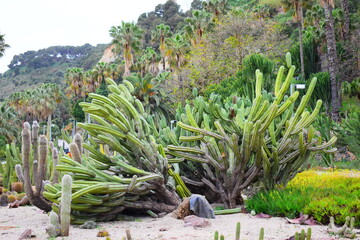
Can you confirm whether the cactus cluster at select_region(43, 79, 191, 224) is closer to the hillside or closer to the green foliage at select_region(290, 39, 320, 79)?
the green foliage at select_region(290, 39, 320, 79)

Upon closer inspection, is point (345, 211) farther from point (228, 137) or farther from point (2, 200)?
point (2, 200)

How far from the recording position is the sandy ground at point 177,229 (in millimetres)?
5195

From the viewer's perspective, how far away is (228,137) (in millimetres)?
6992

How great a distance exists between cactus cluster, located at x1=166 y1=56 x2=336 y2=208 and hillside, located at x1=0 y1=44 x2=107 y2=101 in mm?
83004

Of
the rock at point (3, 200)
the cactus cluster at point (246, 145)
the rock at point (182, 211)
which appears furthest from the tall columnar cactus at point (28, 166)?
the rock at point (3, 200)

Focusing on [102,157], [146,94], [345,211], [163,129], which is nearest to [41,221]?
[102,157]

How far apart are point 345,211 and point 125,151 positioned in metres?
3.53

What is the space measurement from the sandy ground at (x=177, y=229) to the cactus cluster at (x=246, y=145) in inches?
35.9

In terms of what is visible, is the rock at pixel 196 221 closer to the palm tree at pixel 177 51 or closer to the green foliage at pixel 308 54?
the green foliage at pixel 308 54

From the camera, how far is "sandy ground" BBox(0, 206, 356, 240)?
520 cm

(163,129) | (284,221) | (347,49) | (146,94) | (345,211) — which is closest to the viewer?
(345,211)

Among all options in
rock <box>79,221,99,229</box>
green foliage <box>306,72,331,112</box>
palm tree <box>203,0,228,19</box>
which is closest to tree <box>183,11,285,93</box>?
green foliage <box>306,72,331,112</box>

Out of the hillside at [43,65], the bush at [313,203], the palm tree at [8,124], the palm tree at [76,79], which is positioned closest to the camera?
the bush at [313,203]

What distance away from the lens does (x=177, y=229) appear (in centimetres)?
565
